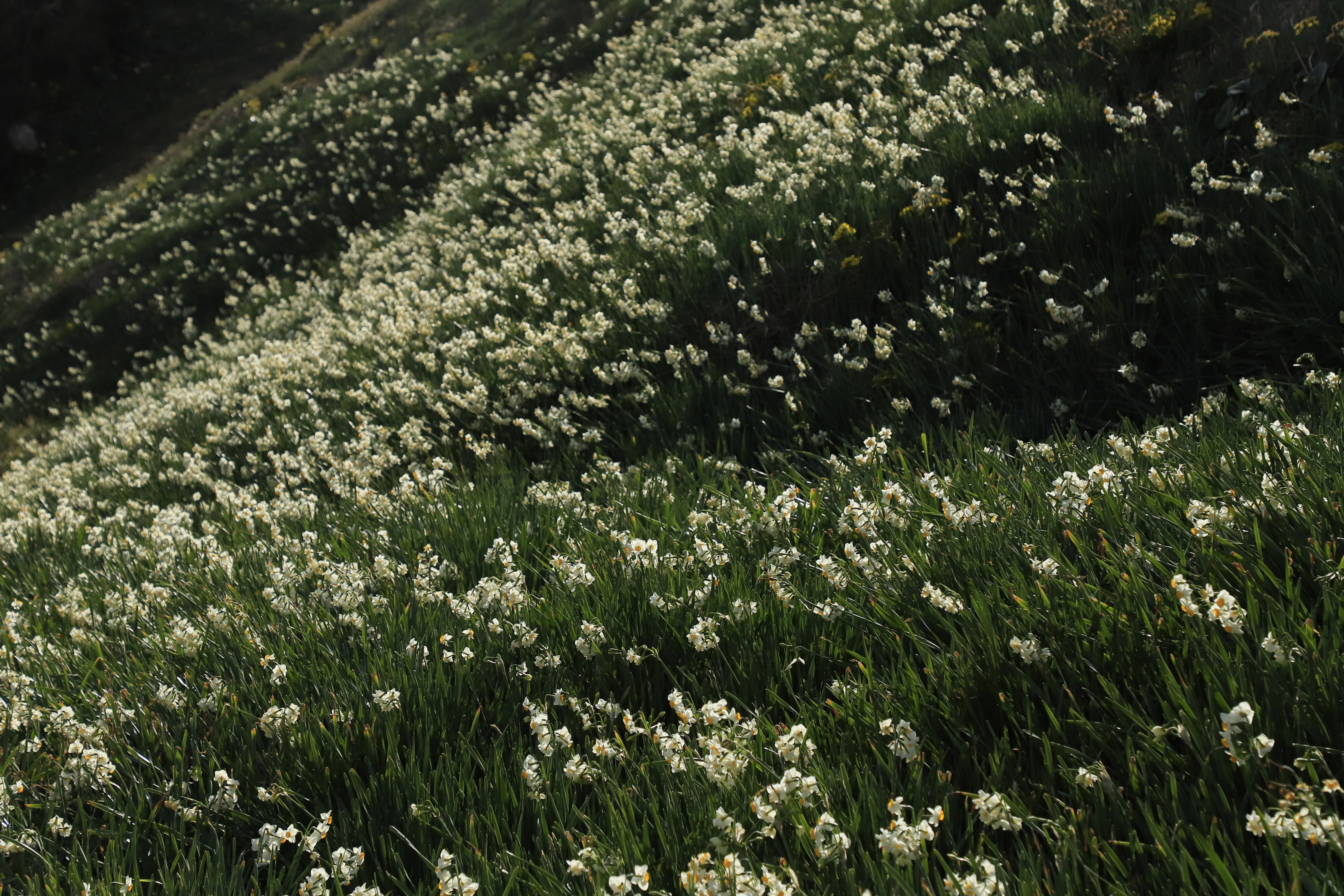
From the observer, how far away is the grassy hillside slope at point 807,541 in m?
1.93

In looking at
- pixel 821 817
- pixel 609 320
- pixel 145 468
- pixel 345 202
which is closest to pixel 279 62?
pixel 345 202

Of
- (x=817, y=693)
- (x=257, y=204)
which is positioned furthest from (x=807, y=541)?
(x=257, y=204)

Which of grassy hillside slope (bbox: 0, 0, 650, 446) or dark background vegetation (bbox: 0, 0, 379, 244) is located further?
dark background vegetation (bbox: 0, 0, 379, 244)

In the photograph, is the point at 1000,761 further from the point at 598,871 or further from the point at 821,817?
the point at 598,871

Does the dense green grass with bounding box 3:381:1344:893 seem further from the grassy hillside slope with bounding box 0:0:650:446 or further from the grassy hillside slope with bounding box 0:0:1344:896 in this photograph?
the grassy hillside slope with bounding box 0:0:650:446

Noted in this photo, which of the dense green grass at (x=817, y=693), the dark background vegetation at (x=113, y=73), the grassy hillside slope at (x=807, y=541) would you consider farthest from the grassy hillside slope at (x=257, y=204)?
the dense green grass at (x=817, y=693)

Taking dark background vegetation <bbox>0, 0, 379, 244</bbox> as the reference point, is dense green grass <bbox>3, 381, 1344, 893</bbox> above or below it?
below

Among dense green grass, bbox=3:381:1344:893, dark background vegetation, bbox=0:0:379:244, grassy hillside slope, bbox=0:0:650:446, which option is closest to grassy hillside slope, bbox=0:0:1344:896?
dense green grass, bbox=3:381:1344:893

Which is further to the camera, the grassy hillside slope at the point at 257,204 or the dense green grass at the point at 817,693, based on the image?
the grassy hillside slope at the point at 257,204

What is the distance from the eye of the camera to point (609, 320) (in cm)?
540

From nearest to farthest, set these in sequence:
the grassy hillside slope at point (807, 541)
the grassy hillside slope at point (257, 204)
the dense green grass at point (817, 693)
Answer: the dense green grass at point (817, 693), the grassy hillside slope at point (807, 541), the grassy hillside slope at point (257, 204)

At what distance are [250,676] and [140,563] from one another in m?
2.12

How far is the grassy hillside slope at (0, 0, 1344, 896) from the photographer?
6.34 feet

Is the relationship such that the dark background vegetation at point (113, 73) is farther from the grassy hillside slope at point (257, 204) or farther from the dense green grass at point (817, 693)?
the dense green grass at point (817, 693)
